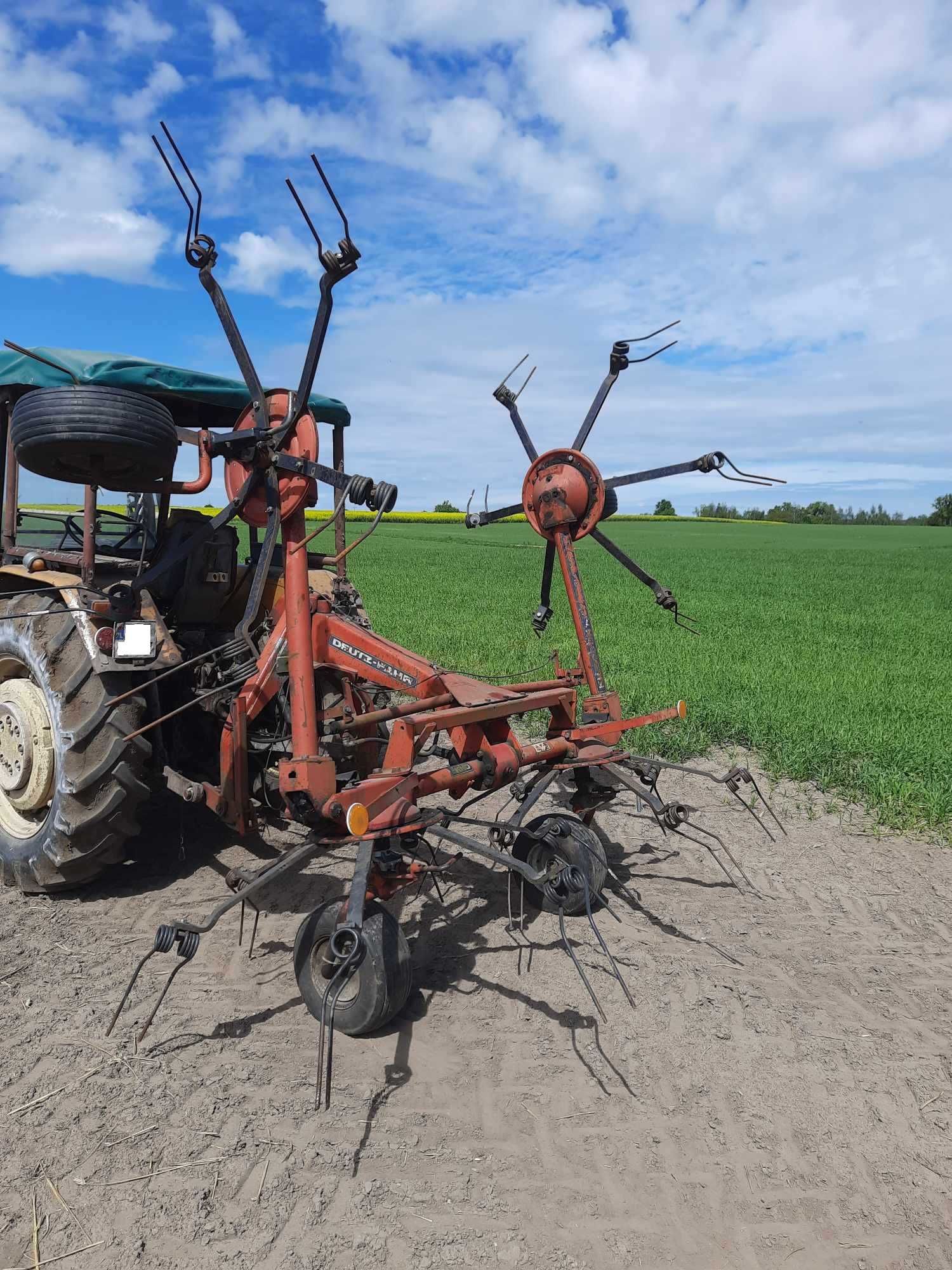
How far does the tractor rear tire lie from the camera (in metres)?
3.81

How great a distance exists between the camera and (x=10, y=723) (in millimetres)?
4105

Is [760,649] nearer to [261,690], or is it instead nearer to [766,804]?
[766,804]

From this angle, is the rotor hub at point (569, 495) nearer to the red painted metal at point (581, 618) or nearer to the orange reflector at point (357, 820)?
the red painted metal at point (581, 618)

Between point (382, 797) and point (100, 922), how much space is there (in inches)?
68.2

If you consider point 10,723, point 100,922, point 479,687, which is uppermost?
point 479,687

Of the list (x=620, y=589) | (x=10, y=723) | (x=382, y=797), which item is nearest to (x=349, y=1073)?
(x=382, y=797)

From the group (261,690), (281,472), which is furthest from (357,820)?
(281,472)

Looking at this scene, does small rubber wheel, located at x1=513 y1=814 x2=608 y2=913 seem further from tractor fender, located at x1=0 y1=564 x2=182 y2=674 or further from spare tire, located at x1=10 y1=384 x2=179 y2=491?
spare tire, located at x1=10 y1=384 x2=179 y2=491

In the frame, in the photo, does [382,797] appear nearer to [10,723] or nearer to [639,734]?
[10,723]

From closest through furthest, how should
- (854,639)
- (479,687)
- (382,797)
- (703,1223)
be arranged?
1. (703,1223)
2. (382,797)
3. (479,687)
4. (854,639)

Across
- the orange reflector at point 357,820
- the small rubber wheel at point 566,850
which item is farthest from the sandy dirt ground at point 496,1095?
the orange reflector at point 357,820

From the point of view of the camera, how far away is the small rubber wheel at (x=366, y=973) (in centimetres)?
304

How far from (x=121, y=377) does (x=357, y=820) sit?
236 centimetres

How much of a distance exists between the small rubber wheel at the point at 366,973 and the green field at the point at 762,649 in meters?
2.21
